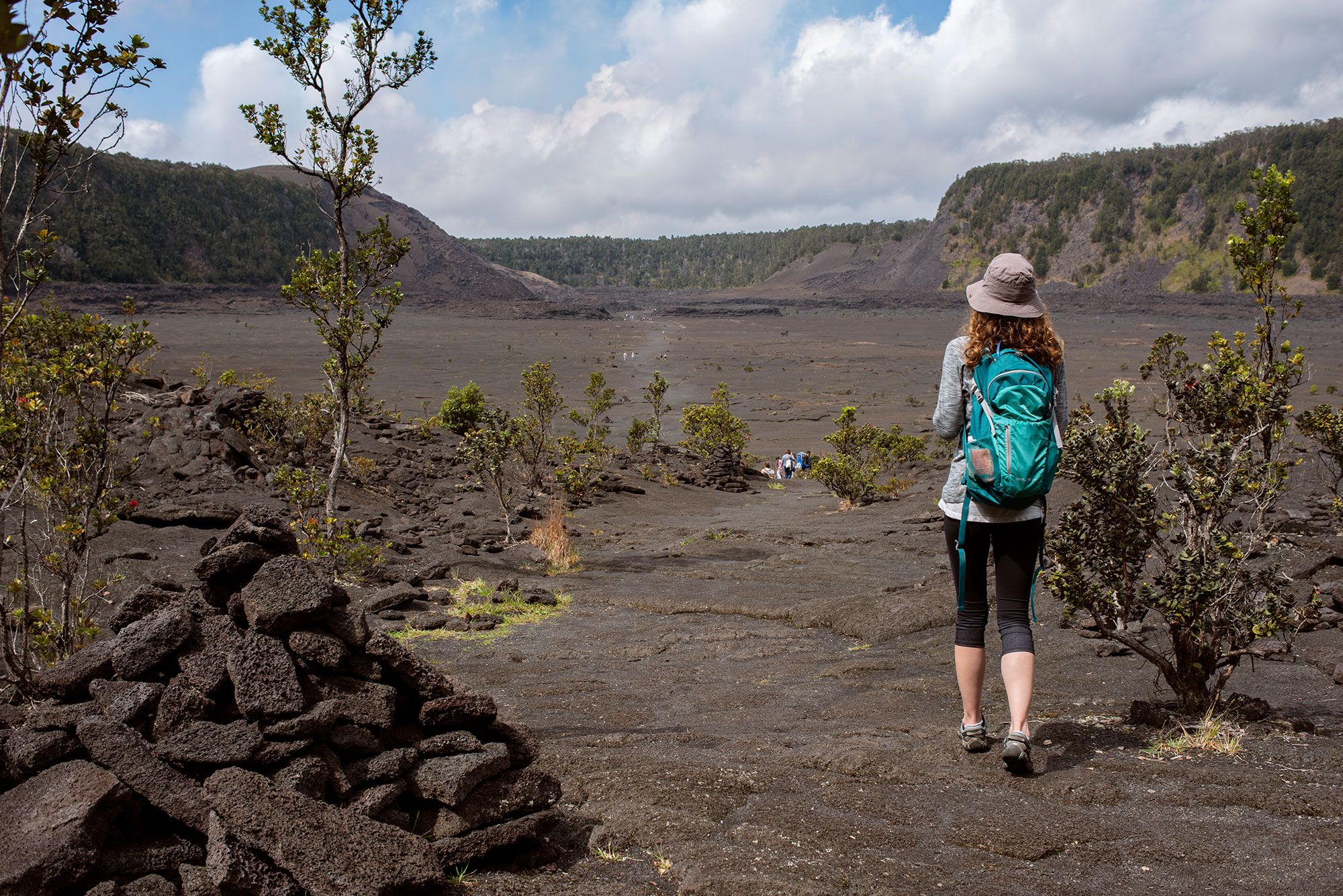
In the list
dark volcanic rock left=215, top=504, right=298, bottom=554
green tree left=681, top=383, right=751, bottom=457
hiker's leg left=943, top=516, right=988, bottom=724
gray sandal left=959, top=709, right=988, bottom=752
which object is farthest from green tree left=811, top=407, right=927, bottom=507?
dark volcanic rock left=215, top=504, right=298, bottom=554

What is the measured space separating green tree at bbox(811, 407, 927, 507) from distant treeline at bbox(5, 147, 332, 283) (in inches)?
3055

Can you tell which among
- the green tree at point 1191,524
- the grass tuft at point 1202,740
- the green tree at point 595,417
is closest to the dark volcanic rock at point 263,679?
the green tree at point 1191,524

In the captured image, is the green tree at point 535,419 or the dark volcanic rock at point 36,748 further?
the green tree at point 535,419

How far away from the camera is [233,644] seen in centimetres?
329

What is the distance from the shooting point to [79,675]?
3336 millimetres

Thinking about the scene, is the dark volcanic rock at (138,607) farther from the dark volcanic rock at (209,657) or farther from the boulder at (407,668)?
the boulder at (407,668)

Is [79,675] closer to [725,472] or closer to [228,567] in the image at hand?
[228,567]

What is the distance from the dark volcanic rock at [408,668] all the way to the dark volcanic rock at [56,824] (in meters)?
0.90

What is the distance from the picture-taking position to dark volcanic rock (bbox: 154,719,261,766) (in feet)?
9.73

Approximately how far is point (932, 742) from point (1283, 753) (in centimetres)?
132

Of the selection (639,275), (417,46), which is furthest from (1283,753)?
(639,275)

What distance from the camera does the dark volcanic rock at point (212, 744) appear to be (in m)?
2.97

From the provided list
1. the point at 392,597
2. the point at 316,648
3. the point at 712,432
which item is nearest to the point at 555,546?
the point at 392,597

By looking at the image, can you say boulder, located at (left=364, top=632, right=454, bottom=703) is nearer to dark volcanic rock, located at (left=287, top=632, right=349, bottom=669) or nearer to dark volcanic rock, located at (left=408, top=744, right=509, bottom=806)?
dark volcanic rock, located at (left=287, top=632, right=349, bottom=669)
